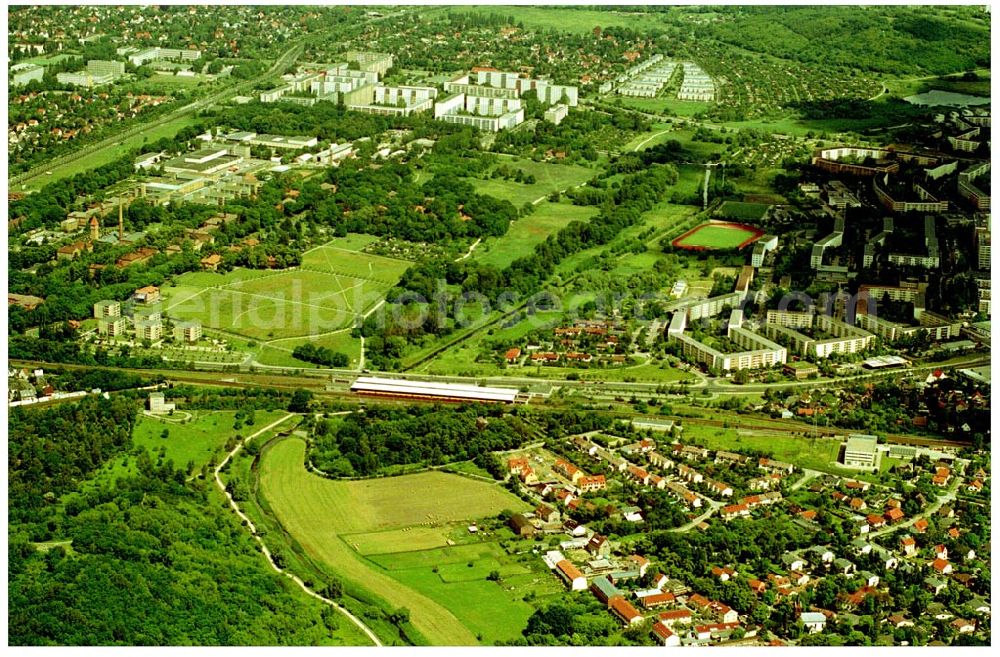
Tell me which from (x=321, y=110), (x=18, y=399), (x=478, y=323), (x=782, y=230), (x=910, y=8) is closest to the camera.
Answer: (x=18, y=399)

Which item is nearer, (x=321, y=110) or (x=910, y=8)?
(x=321, y=110)

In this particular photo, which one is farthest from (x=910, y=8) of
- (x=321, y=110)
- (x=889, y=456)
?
(x=889, y=456)

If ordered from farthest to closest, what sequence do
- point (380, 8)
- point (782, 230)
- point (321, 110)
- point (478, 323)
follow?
1. point (380, 8)
2. point (321, 110)
3. point (782, 230)
4. point (478, 323)

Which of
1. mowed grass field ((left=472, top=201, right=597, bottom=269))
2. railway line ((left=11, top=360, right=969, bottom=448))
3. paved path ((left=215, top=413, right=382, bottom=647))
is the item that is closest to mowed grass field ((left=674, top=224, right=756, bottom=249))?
mowed grass field ((left=472, top=201, right=597, bottom=269))

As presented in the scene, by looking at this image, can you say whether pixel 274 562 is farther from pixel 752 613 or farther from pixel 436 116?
pixel 436 116

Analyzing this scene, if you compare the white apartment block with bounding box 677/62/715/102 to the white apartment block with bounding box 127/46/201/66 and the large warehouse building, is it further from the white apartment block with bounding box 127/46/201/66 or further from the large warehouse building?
the large warehouse building
